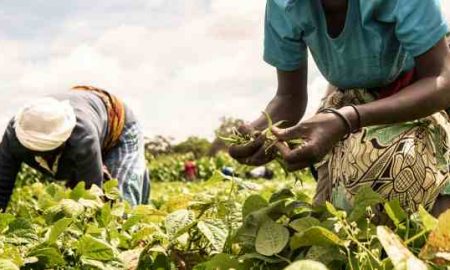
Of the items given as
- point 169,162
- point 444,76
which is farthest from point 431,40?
point 169,162

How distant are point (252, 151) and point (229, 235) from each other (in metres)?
0.22

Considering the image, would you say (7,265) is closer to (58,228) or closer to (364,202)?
(58,228)

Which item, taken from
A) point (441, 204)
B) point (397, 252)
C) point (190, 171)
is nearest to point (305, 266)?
point (397, 252)

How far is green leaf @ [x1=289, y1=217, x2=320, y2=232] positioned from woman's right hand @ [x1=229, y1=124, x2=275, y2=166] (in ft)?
0.67

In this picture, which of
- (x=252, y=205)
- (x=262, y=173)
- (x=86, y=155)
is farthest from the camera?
(x=262, y=173)

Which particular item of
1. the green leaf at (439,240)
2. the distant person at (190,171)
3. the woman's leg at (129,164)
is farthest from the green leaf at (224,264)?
the distant person at (190,171)

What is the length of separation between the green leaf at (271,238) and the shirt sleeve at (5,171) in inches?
94.0

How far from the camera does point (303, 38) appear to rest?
Answer: 7.63ft

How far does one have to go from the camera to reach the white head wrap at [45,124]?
3.61 meters

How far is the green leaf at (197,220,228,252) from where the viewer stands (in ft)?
6.19

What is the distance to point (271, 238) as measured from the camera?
5.61 ft

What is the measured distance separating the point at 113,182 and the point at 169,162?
20.1 metres

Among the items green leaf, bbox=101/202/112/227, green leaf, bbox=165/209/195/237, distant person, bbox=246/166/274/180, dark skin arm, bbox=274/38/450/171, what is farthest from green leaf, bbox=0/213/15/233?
distant person, bbox=246/166/274/180

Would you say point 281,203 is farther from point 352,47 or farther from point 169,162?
point 169,162
